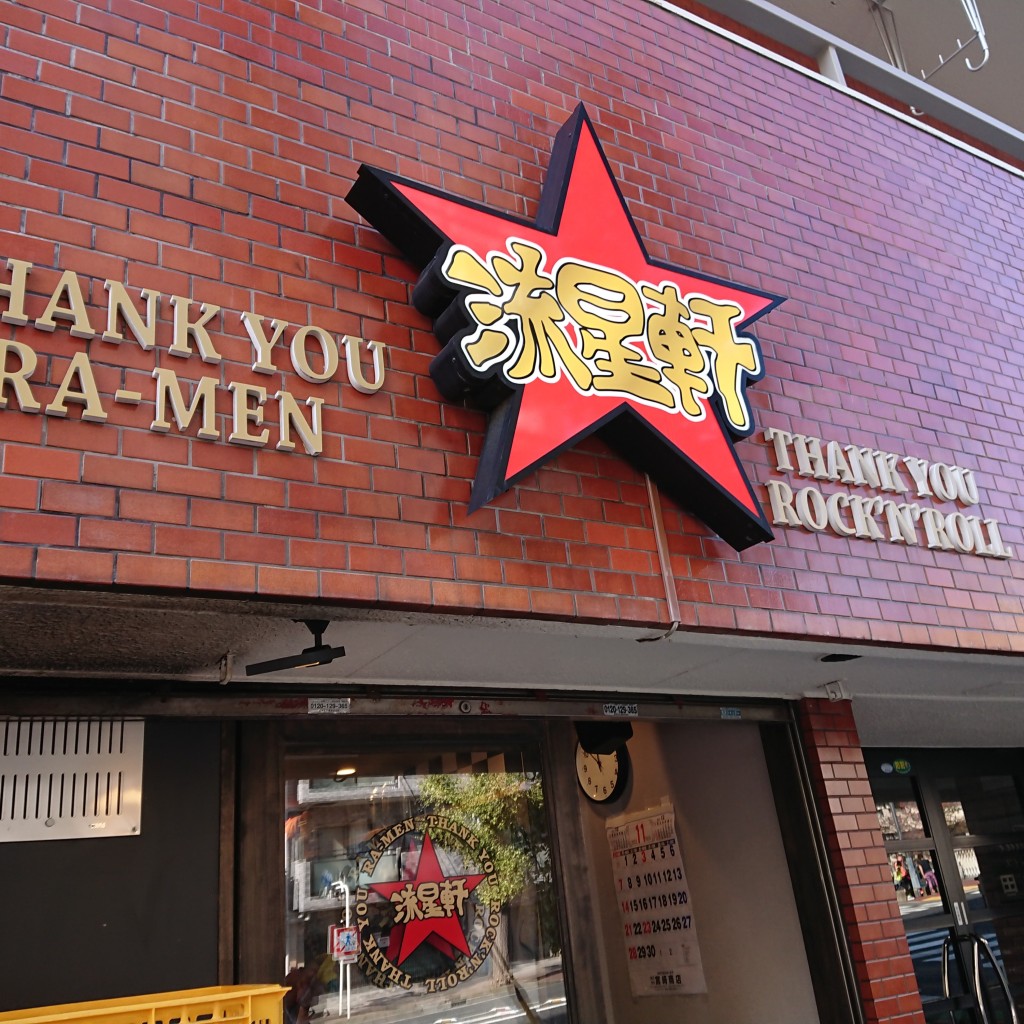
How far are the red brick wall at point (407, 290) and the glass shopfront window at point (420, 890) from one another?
62.4 inches

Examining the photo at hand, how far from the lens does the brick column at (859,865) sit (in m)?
4.16

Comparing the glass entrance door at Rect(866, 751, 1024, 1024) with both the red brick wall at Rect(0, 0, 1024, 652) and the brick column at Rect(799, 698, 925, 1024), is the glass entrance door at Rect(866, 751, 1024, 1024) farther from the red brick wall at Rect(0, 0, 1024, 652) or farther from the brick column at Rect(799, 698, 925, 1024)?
the red brick wall at Rect(0, 0, 1024, 652)

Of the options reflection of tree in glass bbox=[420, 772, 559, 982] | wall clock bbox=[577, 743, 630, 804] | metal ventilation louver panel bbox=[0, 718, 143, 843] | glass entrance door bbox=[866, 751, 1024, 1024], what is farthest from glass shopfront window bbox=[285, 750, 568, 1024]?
glass entrance door bbox=[866, 751, 1024, 1024]

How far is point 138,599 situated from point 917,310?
422 centimetres

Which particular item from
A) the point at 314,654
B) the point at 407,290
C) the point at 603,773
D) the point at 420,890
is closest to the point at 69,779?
the point at 314,654

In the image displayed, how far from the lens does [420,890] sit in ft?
13.7

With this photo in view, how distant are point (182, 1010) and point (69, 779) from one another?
145 cm

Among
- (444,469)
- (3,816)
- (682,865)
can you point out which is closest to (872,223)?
(444,469)

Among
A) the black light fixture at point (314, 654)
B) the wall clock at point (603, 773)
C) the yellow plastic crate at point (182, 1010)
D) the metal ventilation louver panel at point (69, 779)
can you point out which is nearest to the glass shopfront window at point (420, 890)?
the metal ventilation louver panel at point (69, 779)

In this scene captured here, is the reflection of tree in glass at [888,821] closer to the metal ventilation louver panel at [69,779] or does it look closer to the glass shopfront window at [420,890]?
the glass shopfront window at [420,890]

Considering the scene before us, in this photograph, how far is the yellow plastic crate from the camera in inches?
76.6

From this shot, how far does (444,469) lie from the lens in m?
3.05

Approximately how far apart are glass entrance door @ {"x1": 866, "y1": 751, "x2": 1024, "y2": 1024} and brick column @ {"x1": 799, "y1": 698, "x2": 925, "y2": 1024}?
1632 millimetres

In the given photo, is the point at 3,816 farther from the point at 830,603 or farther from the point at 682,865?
the point at 682,865
